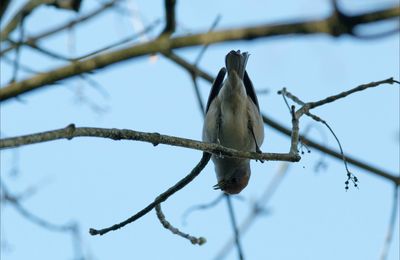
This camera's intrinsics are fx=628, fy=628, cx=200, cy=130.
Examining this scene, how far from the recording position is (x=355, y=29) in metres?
1.95

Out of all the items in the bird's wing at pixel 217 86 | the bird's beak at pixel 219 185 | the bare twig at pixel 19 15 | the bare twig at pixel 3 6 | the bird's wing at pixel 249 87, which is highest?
the bird's wing at pixel 249 87

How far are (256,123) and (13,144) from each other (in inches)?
174

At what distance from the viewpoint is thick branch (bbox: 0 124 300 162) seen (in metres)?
2.63

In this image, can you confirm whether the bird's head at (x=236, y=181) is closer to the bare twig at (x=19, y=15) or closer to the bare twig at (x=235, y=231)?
the bare twig at (x=235, y=231)

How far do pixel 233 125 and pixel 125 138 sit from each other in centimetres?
337

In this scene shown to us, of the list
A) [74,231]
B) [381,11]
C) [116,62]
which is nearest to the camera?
[381,11]

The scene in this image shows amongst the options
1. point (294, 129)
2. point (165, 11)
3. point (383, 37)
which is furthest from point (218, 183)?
point (383, 37)

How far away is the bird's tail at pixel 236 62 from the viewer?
685 cm

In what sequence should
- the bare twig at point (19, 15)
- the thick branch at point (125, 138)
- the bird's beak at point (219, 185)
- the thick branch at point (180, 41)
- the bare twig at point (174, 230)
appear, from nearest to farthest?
the thick branch at point (180, 41)
the thick branch at point (125, 138)
the bare twig at point (19, 15)
the bare twig at point (174, 230)
the bird's beak at point (219, 185)

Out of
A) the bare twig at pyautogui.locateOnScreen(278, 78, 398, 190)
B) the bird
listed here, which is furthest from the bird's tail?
the bare twig at pyautogui.locateOnScreen(278, 78, 398, 190)

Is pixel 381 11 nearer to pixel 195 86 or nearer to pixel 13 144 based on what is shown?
pixel 13 144

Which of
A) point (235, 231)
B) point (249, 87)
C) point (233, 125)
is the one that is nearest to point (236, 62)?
point (249, 87)

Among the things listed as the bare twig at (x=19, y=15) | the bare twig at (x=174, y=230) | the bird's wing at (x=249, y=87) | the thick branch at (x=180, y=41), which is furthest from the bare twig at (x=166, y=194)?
the bird's wing at (x=249, y=87)

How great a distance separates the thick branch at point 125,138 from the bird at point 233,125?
7.58 feet
